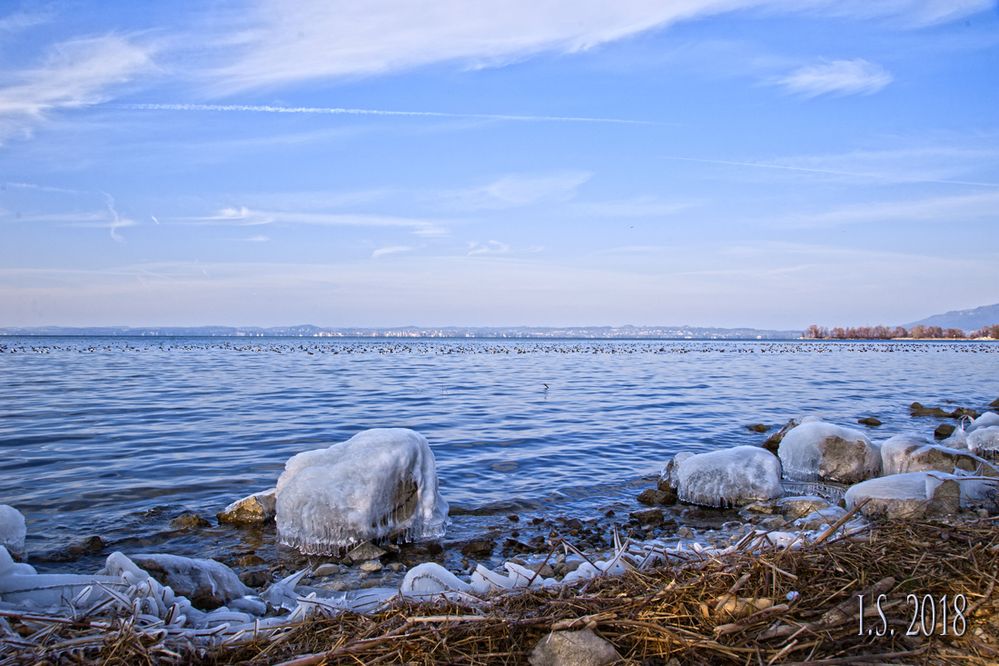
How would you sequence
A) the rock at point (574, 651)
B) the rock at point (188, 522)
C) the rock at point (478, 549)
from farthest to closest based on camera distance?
the rock at point (188, 522) < the rock at point (478, 549) < the rock at point (574, 651)

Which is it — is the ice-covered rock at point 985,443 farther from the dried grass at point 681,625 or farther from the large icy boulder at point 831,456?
the dried grass at point 681,625

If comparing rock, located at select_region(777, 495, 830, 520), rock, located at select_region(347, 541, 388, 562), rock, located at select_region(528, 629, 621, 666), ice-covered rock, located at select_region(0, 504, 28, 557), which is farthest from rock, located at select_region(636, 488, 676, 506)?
ice-covered rock, located at select_region(0, 504, 28, 557)

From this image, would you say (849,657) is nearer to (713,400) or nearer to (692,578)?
(692,578)

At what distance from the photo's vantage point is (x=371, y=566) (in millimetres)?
6711

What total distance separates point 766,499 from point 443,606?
22.8ft

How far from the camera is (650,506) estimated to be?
9344 millimetres

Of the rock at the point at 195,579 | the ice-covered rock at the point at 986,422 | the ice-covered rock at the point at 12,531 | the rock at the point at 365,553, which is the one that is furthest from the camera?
the ice-covered rock at the point at 986,422

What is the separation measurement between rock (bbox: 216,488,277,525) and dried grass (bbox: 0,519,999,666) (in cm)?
486

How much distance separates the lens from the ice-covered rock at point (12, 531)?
659 centimetres

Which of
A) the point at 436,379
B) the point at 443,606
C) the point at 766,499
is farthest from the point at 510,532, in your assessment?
the point at 436,379

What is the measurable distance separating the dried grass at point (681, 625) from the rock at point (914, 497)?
3.84 m

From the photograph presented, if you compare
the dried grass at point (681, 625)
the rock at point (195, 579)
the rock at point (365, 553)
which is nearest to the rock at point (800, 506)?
the dried grass at point (681, 625)

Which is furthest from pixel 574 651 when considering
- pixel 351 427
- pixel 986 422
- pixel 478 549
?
pixel 986 422

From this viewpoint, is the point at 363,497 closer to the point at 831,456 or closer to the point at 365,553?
the point at 365,553
